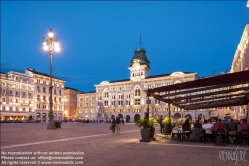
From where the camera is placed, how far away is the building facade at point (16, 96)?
65.9 metres

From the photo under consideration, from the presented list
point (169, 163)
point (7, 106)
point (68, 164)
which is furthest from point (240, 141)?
point (7, 106)

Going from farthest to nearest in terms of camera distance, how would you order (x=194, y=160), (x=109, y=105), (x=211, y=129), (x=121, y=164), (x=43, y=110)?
(x=109, y=105) → (x=43, y=110) → (x=211, y=129) → (x=194, y=160) → (x=121, y=164)

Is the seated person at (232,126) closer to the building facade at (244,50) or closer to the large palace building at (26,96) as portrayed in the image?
the building facade at (244,50)

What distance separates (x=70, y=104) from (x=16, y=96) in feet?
103

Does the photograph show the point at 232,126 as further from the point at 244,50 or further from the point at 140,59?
the point at 140,59

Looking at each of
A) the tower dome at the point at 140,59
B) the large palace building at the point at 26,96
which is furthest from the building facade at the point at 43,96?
the tower dome at the point at 140,59

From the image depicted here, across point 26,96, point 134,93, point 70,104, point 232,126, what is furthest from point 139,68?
point 232,126

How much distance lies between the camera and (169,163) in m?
7.20

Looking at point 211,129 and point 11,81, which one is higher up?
point 11,81

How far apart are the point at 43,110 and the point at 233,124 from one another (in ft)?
253

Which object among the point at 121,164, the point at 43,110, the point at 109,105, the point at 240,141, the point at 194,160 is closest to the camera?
the point at 121,164

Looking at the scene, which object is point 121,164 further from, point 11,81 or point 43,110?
point 43,110

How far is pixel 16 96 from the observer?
71.1 metres

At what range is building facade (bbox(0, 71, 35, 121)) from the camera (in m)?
65.9
